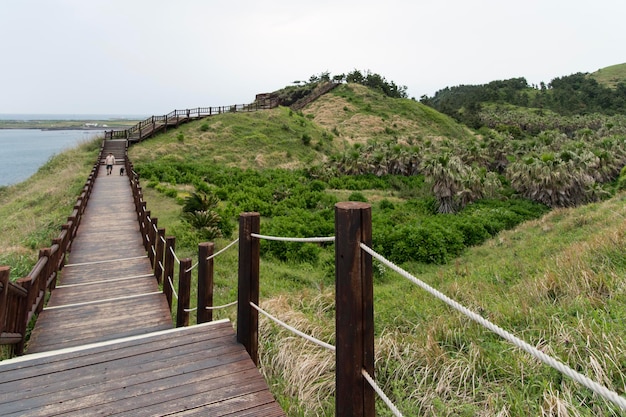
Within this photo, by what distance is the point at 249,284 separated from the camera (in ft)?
10.8

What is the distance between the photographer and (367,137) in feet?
159

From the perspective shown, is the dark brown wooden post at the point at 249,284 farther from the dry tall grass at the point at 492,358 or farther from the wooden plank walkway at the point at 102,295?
the wooden plank walkway at the point at 102,295

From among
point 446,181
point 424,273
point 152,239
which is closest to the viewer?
point 152,239

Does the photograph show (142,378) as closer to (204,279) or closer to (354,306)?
(204,279)

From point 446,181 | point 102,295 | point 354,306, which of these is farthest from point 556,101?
point 354,306

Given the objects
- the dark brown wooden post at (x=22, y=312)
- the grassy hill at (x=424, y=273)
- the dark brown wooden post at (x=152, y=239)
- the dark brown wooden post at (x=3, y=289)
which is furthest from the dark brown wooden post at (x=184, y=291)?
the dark brown wooden post at (x=152, y=239)

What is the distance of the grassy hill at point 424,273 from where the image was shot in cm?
326

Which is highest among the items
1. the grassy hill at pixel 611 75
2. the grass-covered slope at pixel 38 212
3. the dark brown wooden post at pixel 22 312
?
the grassy hill at pixel 611 75

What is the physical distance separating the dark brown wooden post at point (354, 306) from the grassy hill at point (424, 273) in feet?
4.17

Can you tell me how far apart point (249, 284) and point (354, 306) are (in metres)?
1.58

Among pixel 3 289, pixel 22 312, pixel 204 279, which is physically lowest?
pixel 22 312

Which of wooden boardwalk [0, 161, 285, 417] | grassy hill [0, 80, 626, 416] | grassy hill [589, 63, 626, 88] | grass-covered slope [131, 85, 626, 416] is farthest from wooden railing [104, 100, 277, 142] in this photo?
grassy hill [589, 63, 626, 88]

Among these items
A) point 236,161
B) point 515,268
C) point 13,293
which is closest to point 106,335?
point 13,293

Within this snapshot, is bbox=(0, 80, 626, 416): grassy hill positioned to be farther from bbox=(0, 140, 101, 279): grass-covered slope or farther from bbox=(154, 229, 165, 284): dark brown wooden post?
bbox=(154, 229, 165, 284): dark brown wooden post
